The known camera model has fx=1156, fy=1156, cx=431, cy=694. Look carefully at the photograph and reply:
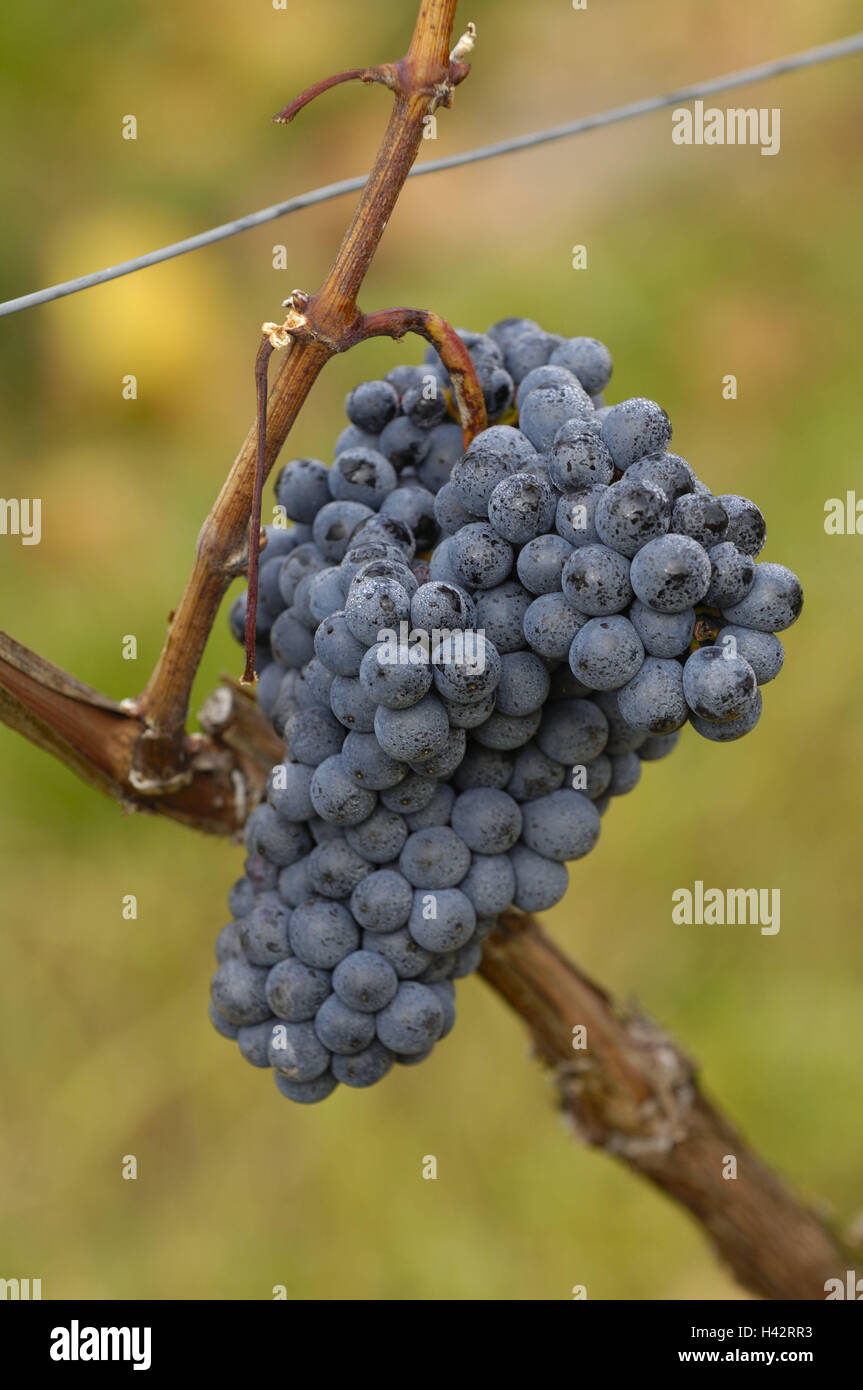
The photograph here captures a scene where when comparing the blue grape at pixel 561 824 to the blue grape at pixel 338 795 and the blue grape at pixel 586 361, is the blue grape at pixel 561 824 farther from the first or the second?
the blue grape at pixel 586 361

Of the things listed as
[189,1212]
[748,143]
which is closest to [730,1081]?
[189,1212]

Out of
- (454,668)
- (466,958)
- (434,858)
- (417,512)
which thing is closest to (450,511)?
(417,512)

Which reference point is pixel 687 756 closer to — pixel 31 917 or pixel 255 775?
pixel 31 917

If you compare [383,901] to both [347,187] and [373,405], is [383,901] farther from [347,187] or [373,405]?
[347,187]

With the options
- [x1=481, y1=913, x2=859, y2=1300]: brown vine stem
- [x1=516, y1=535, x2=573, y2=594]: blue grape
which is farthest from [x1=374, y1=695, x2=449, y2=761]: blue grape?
[x1=481, y1=913, x2=859, y2=1300]: brown vine stem

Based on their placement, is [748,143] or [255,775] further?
[748,143]
